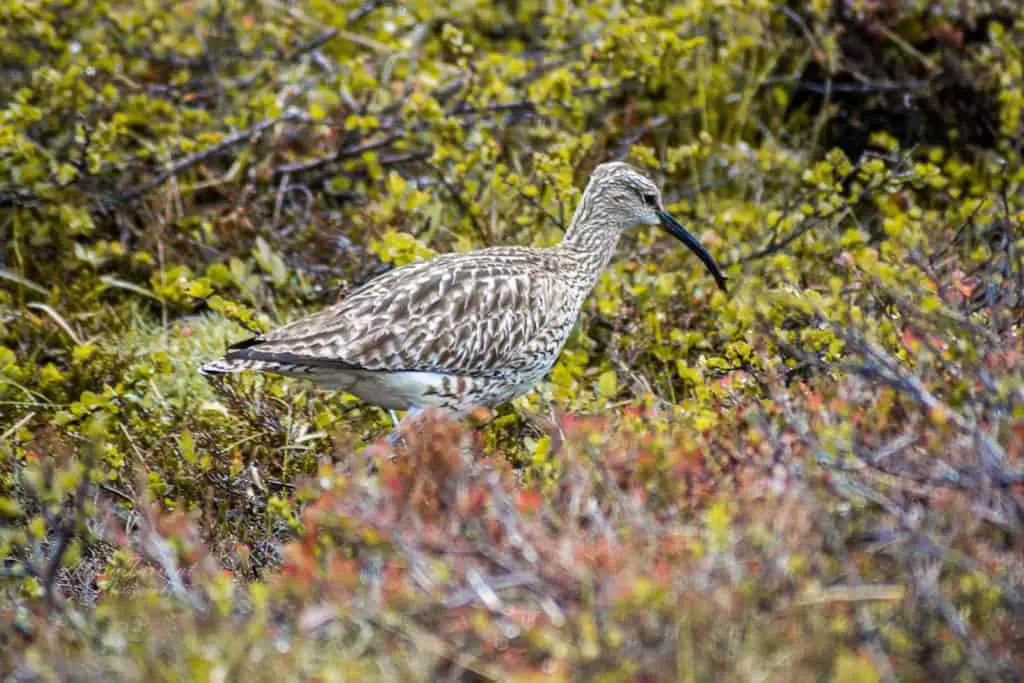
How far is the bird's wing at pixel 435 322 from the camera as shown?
555 cm

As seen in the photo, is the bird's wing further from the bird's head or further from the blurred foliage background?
the bird's head

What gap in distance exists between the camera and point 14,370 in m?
6.38

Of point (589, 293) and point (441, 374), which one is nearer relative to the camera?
point (441, 374)

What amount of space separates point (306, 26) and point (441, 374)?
4.13m

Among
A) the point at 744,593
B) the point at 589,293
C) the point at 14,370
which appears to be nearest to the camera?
the point at 744,593

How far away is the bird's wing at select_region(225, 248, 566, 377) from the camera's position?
555 centimetres

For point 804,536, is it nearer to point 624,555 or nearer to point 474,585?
point 624,555

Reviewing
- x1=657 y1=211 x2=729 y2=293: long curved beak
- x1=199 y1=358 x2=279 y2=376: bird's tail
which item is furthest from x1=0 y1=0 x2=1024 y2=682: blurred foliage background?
x1=199 y1=358 x2=279 y2=376: bird's tail

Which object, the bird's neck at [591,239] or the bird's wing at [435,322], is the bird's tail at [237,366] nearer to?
the bird's wing at [435,322]

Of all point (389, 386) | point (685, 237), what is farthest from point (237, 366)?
point (685, 237)

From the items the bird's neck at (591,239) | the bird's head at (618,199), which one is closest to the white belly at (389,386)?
the bird's neck at (591,239)

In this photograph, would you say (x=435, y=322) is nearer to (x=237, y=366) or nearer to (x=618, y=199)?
(x=237, y=366)

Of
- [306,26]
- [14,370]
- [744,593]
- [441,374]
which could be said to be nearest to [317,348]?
[441,374]

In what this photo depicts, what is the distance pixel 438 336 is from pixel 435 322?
6 centimetres
